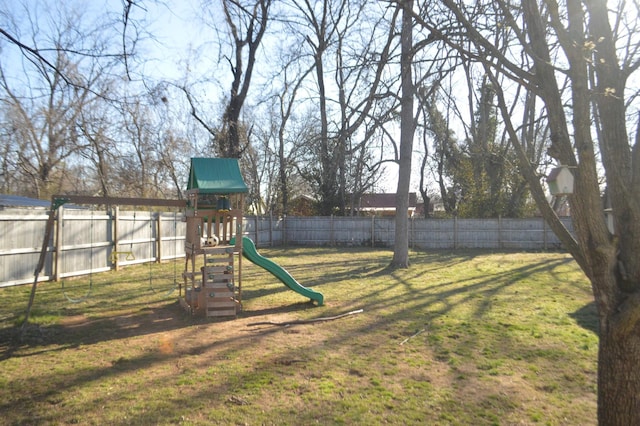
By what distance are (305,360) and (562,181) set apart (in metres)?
3.45

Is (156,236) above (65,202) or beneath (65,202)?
beneath

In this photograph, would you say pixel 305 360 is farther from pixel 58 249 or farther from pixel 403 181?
pixel 403 181

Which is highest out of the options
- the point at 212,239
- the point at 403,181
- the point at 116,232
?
the point at 403,181

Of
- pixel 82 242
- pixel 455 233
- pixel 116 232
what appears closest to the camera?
pixel 82 242

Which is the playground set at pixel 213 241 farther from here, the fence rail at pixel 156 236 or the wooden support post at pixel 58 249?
the wooden support post at pixel 58 249

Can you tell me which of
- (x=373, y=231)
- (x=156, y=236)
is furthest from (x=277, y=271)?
(x=373, y=231)

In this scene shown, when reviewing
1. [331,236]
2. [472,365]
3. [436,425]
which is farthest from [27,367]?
[331,236]

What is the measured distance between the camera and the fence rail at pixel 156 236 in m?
10.4

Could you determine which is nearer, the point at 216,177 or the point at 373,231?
the point at 216,177

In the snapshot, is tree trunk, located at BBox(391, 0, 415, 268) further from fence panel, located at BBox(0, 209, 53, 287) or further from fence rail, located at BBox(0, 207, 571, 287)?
fence panel, located at BBox(0, 209, 53, 287)

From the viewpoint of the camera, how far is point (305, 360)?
534 cm

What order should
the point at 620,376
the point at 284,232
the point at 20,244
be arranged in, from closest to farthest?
1. the point at 620,376
2. the point at 20,244
3. the point at 284,232

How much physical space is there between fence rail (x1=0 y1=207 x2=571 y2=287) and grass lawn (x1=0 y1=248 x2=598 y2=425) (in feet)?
3.92

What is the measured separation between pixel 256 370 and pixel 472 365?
2408mm
